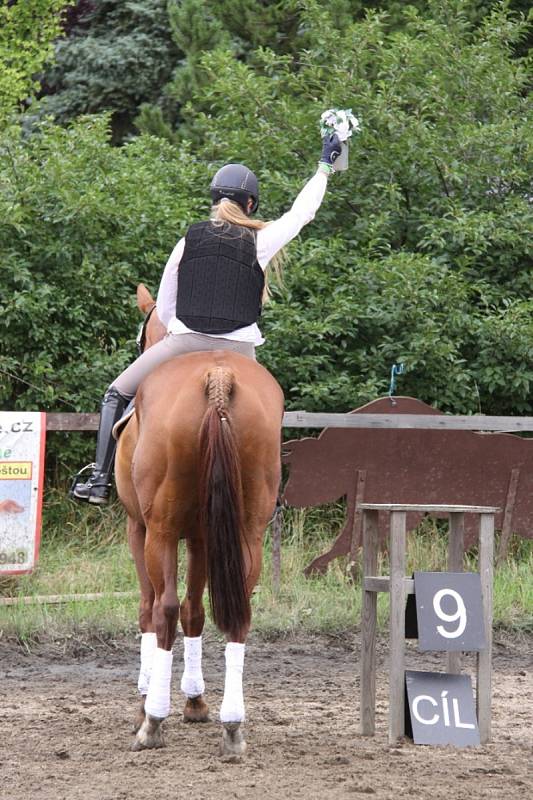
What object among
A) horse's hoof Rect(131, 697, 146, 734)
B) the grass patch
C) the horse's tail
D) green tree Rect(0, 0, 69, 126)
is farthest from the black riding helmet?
green tree Rect(0, 0, 69, 126)

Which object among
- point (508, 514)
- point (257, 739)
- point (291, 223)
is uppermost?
point (291, 223)

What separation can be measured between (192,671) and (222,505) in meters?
1.26

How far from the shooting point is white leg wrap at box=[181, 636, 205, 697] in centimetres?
596

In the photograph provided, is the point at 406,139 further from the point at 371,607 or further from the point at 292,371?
the point at 371,607

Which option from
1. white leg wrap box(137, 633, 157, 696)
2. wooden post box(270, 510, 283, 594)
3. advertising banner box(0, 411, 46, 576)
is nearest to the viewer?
white leg wrap box(137, 633, 157, 696)

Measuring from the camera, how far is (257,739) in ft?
18.3

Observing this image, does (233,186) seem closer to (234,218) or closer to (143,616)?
(234,218)

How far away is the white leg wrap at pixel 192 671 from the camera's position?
19.5ft

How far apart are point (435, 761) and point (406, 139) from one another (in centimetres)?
763

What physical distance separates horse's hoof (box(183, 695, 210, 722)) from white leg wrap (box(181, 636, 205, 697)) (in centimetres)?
4

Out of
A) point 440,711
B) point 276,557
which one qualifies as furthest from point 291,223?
point 276,557

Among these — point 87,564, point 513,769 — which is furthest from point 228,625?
point 87,564

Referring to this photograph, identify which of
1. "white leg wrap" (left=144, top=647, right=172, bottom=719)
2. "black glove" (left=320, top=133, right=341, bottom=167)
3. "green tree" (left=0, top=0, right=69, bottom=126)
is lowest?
"white leg wrap" (left=144, top=647, right=172, bottom=719)

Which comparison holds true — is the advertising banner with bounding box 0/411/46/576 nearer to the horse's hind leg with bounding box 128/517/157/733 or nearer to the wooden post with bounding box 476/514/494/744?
the horse's hind leg with bounding box 128/517/157/733
